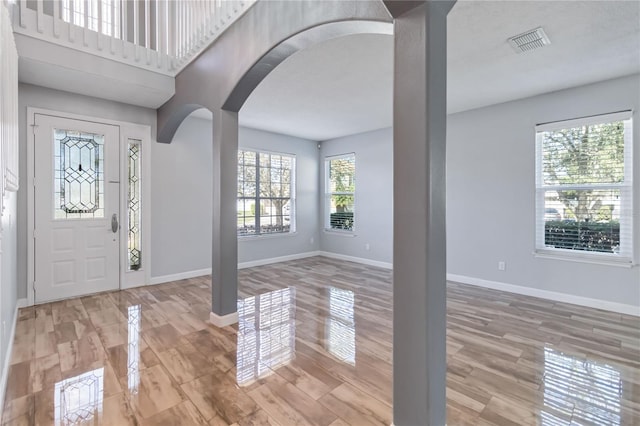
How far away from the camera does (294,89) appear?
388cm

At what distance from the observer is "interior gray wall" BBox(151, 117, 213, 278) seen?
185 inches

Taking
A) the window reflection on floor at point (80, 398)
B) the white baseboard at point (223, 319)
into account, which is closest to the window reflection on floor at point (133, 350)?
the window reflection on floor at point (80, 398)

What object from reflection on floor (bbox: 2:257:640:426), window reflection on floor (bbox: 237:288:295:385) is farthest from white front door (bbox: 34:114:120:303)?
window reflection on floor (bbox: 237:288:295:385)

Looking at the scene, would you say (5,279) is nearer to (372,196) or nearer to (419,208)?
(419,208)

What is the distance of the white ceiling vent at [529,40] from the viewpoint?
2568mm

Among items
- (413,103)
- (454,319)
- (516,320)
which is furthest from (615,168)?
(413,103)

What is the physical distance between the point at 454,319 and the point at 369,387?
1634 millimetres

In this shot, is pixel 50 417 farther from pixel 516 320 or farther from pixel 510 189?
pixel 510 189

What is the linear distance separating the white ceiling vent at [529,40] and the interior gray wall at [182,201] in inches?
162

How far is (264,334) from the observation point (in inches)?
116

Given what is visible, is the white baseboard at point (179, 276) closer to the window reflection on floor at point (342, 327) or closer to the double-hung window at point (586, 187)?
the window reflection on floor at point (342, 327)

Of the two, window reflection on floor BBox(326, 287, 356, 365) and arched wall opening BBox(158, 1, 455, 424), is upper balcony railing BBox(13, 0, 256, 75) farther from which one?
window reflection on floor BBox(326, 287, 356, 365)

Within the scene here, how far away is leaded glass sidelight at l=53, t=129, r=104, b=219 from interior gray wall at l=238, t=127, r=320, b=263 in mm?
Result: 2291

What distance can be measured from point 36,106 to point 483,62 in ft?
16.8
